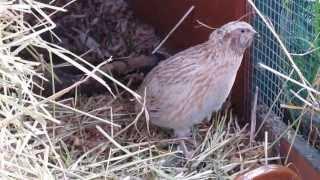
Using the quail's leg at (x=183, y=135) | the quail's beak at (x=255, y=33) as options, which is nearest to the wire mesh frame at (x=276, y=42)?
the quail's beak at (x=255, y=33)

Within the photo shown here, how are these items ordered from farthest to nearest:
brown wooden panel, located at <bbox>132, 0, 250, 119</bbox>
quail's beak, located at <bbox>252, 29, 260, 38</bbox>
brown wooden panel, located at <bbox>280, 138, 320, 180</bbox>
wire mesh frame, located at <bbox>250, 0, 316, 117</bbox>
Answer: brown wooden panel, located at <bbox>132, 0, 250, 119</bbox>, quail's beak, located at <bbox>252, 29, 260, 38</bbox>, wire mesh frame, located at <bbox>250, 0, 316, 117</bbox>, brown wooden panel, located at <bbox>280, 138, 320, 180</bbox>

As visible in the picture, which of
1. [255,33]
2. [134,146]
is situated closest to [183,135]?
[134,146]

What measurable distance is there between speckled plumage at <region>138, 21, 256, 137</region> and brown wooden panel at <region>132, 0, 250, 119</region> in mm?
207

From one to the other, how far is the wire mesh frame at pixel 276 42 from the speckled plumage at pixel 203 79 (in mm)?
121

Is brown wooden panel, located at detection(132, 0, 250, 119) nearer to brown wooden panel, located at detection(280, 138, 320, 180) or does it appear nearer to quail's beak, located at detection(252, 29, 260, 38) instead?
quail's beak, located at detection(252, 29, 260, 38)

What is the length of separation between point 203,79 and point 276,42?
0.33 m

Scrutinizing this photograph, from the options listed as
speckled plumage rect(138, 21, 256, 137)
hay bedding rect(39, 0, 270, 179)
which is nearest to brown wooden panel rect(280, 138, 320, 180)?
hay bedding rect(39, 0, 270, 179)

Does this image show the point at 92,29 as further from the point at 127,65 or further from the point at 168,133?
the point at 168,133

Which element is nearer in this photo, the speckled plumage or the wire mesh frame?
the wire mesh frame

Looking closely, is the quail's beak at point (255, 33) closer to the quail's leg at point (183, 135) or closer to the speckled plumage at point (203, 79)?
the speckled plumage at point (203, 79)

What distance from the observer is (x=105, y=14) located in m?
4.50

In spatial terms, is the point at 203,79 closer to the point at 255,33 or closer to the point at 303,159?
the point at 255,33

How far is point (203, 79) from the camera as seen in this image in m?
3.05

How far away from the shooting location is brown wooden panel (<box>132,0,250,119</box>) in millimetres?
3295
